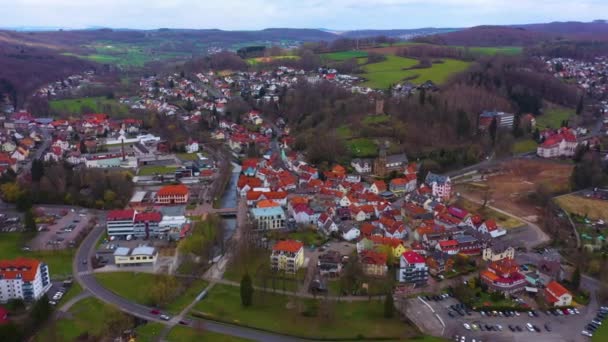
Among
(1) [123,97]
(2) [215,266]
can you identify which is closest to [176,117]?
(1) [123,97]

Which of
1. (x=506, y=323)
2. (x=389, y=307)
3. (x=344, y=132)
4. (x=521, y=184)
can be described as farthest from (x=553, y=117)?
(x=389, y=307)

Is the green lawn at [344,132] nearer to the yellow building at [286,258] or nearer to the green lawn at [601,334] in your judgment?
the yellow building at [286,258]

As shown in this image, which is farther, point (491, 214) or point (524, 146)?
point (524, 146)

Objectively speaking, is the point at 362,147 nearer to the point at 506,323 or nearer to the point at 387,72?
the point at 506,323

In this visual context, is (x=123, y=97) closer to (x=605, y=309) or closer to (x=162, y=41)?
(x=605, y=309)

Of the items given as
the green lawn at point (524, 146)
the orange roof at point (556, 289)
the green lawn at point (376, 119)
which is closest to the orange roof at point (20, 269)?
the orange roof at point (556, 289)

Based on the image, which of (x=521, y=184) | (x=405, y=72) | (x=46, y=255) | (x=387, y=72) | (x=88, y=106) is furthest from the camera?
(x=387, y=72)

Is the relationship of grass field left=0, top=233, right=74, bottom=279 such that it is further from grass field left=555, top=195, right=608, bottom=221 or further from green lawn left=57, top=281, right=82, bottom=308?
grass field left=555, top=195, right=608, bottom=221
